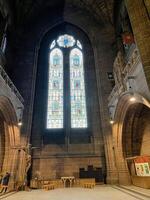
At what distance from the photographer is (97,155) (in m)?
10.8


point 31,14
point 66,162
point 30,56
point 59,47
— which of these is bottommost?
point 66,162

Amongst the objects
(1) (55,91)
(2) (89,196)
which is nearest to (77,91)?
(1) (55,91)

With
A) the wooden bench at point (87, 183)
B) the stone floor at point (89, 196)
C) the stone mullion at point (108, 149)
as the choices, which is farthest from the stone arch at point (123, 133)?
the stone floor at point (89, 196)

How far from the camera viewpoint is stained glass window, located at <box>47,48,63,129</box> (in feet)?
39.2

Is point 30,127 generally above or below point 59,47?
below

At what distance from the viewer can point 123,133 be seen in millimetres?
9992

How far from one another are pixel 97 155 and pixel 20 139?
16.6 feet

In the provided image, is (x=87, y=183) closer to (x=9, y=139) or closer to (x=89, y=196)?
(x=89, y=196)

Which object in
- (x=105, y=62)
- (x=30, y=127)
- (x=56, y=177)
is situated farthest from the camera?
(x=105, y=62)

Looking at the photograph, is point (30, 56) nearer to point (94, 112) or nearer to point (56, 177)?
point (94, 112)

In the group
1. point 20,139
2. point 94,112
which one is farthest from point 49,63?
point 20,139

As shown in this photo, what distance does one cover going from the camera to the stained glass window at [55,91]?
12.0 metres

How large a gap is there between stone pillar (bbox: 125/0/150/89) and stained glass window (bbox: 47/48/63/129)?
8.44m

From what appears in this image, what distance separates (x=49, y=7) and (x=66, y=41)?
13.4ft
